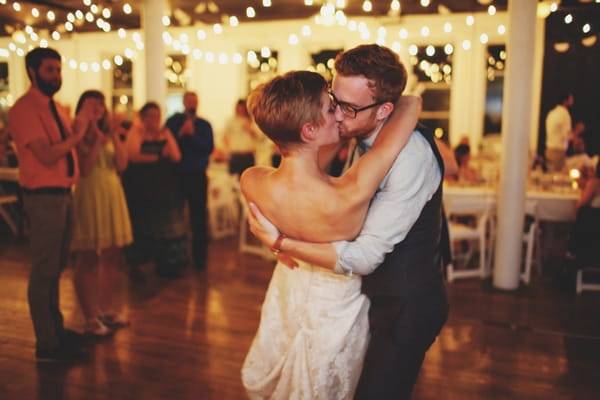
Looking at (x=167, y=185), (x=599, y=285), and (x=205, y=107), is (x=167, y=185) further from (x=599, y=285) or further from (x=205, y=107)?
(x=205, y=107)

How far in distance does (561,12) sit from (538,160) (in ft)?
12.8

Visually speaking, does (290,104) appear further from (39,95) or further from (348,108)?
(39,95)

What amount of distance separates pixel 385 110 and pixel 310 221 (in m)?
0.40

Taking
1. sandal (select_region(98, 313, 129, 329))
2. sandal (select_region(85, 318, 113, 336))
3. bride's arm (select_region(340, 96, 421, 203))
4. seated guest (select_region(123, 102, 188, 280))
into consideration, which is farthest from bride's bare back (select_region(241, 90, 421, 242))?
seated guest (select_region(123, 102, 188, 280))

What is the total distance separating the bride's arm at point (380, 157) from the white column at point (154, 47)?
4.20 m

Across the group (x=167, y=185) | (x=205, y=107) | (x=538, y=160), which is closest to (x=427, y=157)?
(x=167, y=185)

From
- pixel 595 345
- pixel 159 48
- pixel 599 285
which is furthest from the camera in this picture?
pixel 159 48

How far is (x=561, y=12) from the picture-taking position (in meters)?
8.78

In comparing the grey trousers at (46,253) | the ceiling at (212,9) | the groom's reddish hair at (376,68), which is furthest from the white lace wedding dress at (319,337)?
the ceiling at (212,9)

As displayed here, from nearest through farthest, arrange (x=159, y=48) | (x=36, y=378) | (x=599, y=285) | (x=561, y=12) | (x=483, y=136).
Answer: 1. (x=36, y=378)
2. (x=599, y=285)
3. (x=159, y=48)
4. (x=561, y=12)
5. (x=483, y=136)

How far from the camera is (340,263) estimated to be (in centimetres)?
155

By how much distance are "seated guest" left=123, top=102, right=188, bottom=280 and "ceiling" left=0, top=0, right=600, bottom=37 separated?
414 cm

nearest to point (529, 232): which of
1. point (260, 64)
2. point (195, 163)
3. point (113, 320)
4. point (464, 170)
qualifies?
point (464, 170)

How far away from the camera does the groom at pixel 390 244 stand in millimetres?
1545
